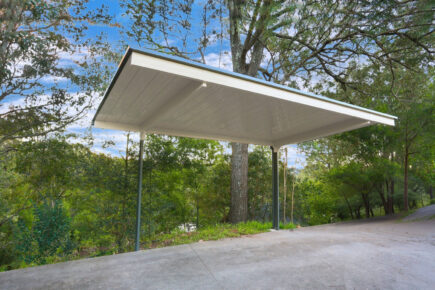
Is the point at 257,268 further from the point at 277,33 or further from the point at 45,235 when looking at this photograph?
the point at 277,33

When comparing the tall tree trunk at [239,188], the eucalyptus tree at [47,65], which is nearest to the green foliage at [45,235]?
the eucalyptus tree at [47,65]

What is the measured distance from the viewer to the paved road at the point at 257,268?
2.54 meters

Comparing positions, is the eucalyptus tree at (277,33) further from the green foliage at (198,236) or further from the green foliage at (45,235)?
the green foliage at (45,235)

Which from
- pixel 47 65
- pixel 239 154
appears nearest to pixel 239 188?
pixel 239 154

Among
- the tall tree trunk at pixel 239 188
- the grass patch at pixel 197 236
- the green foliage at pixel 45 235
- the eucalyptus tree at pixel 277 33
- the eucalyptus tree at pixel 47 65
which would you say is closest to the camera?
the green foliage at pixel 45 235

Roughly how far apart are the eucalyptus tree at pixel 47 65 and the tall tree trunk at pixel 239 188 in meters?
4.15

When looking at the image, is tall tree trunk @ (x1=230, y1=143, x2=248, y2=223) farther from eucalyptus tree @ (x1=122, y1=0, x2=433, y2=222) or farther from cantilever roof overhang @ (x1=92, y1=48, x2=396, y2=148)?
cantilever roof overhang @ (x1=92, y1=48, x2=396, y2=148)

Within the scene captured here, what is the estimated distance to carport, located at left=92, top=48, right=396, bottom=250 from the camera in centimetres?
249

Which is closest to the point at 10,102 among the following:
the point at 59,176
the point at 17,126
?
the point at 17,126

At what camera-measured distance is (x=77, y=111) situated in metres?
6.25

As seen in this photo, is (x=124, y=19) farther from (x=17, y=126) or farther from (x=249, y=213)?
(x=249, y=213)

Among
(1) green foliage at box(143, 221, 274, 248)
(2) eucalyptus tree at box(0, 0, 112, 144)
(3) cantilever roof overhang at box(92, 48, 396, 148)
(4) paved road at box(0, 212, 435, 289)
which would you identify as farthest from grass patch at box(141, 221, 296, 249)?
(2) eucalyptus tree at box(0, 0, 112, 144)

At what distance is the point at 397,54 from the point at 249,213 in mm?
6211

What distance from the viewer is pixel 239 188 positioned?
6625mm
